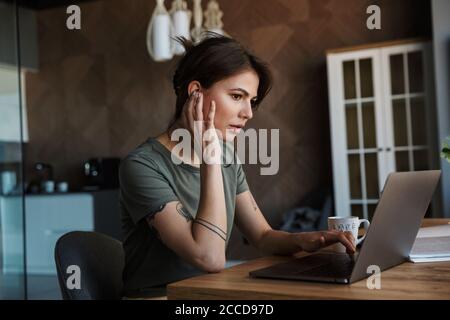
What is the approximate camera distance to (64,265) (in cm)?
115

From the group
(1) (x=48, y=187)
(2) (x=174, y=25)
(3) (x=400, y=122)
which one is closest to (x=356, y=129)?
(3) (x=400, y=122)

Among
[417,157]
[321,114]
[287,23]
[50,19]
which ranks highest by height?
[50,19]

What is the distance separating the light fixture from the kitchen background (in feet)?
0.75

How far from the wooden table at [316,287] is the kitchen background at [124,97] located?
2.47 m

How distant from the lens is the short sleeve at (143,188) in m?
1.15

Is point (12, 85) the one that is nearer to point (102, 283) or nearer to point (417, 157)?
point (102, 283)

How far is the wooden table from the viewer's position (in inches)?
30.0

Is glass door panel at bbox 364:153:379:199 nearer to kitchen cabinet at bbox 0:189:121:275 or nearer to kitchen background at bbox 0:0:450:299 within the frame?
kitchen background at bbox 0:0:450:299

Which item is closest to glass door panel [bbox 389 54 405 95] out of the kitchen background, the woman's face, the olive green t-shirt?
the kitchen background

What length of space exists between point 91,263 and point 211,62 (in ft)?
1.79

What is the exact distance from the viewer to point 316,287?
0.81m

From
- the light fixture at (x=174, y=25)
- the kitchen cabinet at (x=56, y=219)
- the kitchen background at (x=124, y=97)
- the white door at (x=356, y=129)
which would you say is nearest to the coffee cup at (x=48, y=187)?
the kitchen background at (x=124, y=97)

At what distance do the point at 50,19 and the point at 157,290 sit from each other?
4605mm
